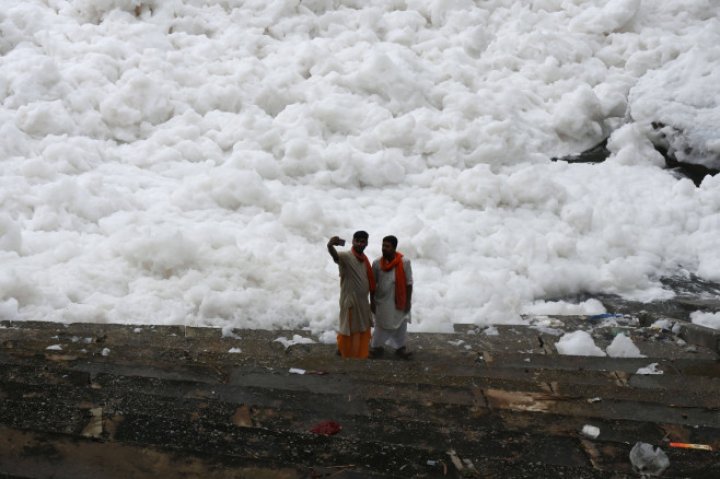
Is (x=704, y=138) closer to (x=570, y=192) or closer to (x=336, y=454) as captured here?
(x=570, y=192)

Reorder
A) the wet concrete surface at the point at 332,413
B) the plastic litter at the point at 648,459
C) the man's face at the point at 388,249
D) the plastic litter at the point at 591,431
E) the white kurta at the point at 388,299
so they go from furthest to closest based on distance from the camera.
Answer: the white kurta at the point at 388,299
the man's face at the point at 388,249
the plastic litter at the point at 591,431
the plastic litter at the point at 648,459
the wet concrete surface at the point at 332,413

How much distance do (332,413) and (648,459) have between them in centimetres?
133

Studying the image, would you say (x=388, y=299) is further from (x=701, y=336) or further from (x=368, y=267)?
(x=701, y=336)

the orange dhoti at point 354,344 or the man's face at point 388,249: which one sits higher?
the man's face at point 388,249

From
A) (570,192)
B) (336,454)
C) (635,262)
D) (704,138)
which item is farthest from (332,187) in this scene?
(336,454)

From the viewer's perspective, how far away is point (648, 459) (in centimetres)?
276

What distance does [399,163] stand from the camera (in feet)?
29.7

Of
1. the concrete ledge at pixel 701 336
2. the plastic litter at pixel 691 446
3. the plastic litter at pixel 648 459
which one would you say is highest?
the plastic litter at pixel 648 459

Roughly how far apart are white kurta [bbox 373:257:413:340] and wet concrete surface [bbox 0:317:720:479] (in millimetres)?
440

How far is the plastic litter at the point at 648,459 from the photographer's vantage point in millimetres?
2748

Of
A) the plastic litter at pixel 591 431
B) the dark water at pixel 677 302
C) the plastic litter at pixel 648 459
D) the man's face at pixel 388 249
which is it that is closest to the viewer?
the plastic litter at pixel 648 459

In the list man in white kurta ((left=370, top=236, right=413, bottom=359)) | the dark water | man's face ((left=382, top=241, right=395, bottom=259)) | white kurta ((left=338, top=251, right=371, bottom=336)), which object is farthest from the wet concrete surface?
the dark water

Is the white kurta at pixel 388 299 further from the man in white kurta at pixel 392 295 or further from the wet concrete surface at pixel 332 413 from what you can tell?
the wet concrete surface at pixel 332 413

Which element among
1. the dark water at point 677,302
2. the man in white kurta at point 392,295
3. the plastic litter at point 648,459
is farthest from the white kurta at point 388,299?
the plastic litter at point 648,459
